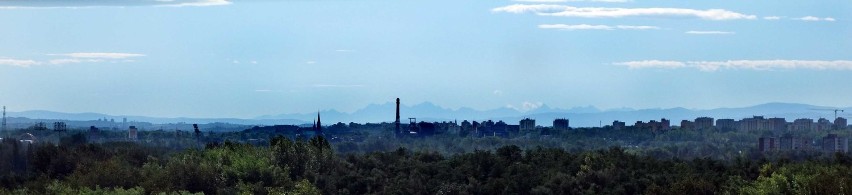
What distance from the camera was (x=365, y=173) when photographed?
124312 millimetres

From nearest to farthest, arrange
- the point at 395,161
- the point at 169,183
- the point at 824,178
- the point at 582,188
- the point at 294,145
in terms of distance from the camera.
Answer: the point at 824,178
the point at 169,183
the point at 582,188
the point at 294,145
the point at 395,161

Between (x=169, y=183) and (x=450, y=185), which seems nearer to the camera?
(x=169, y=183)

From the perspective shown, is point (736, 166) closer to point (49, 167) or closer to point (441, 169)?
point (441, 169)

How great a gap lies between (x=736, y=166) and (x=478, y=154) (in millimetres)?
23112

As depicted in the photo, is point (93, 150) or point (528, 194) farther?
point (93, 150)

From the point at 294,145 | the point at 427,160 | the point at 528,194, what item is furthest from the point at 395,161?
the point at 528,194

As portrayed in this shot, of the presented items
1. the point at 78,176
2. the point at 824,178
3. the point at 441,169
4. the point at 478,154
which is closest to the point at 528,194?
the point at 441,169

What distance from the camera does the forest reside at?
95.9 meters

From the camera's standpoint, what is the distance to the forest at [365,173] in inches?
3775

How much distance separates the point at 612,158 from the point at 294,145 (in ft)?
77.1

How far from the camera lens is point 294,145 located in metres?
126

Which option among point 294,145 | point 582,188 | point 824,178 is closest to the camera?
point 824,178

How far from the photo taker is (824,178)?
261 feet

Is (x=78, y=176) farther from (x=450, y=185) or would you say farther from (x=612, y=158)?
(x=612, y=158)
